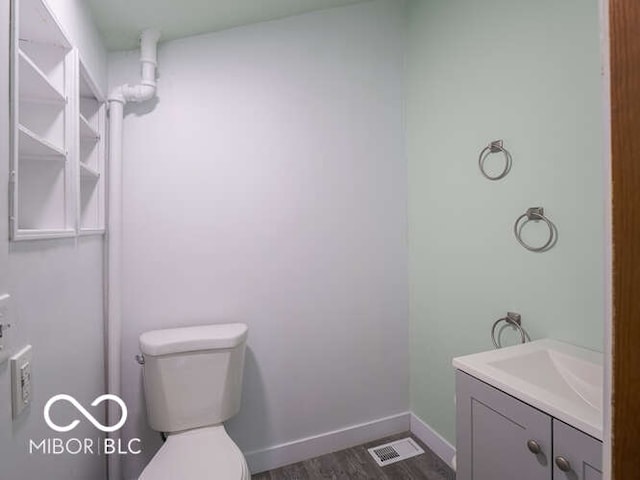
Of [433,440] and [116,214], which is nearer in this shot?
[116,214]

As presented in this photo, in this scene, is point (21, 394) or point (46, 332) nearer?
point (21, 394)

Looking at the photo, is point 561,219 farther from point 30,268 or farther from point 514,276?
point 30,268

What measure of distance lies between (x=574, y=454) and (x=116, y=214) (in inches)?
72.9

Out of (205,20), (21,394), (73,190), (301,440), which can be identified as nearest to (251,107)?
(205,20)

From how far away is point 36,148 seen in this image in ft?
3.02

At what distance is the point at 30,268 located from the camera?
79 cm

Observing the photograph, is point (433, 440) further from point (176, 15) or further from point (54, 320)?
point (176, 15)

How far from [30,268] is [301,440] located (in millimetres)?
1608

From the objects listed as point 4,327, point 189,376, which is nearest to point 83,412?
point 189,376

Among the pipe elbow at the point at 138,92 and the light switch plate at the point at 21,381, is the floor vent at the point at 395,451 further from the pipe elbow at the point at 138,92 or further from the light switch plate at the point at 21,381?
the pipe elbow at the point at 138,92

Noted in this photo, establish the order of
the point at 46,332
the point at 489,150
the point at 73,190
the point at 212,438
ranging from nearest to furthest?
the point at 46,332, the point at 73,190, the point at 212,438, the point at 489,150

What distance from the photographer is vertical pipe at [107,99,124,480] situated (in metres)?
1.47

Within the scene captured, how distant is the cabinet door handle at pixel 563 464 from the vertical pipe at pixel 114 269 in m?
1.70

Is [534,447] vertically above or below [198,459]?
above
